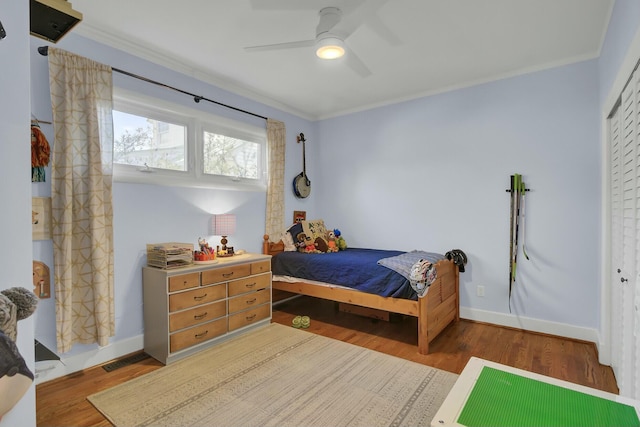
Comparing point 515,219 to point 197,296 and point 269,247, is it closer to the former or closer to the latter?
point 269,247

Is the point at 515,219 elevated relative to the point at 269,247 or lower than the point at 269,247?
elevated

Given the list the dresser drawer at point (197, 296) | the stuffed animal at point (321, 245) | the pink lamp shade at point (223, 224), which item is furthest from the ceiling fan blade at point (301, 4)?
the stuffed animal at point (321, 245)

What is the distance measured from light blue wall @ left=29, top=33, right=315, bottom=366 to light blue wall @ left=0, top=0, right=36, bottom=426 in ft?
4.54

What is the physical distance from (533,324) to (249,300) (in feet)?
9.15

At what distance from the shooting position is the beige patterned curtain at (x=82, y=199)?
91.2 inches

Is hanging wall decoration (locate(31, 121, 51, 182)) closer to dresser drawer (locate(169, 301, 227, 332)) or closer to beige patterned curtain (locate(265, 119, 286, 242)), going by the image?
dresser drawer (locate(169, 301, 227, 332))

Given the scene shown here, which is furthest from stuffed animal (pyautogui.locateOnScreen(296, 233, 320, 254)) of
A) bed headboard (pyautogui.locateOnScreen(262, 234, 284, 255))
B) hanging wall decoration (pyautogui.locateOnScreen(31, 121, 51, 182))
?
hanging wall decoration (pyautogui.locateOnScreen(31, 121, 51, 182))

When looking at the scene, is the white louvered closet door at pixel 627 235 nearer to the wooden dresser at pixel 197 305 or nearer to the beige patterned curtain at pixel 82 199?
the wooden dresser at pixel 197 305

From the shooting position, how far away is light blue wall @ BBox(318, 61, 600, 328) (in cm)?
299

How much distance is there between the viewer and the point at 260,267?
331 centimetres

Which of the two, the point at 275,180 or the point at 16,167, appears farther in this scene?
the point at 275,180

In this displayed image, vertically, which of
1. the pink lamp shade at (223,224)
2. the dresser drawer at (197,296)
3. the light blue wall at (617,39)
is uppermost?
the light blue wall at (617,39)

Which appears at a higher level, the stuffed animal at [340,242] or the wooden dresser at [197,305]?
the stuffed animal at [340,242]

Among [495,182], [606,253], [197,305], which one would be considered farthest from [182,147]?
[606,253]
